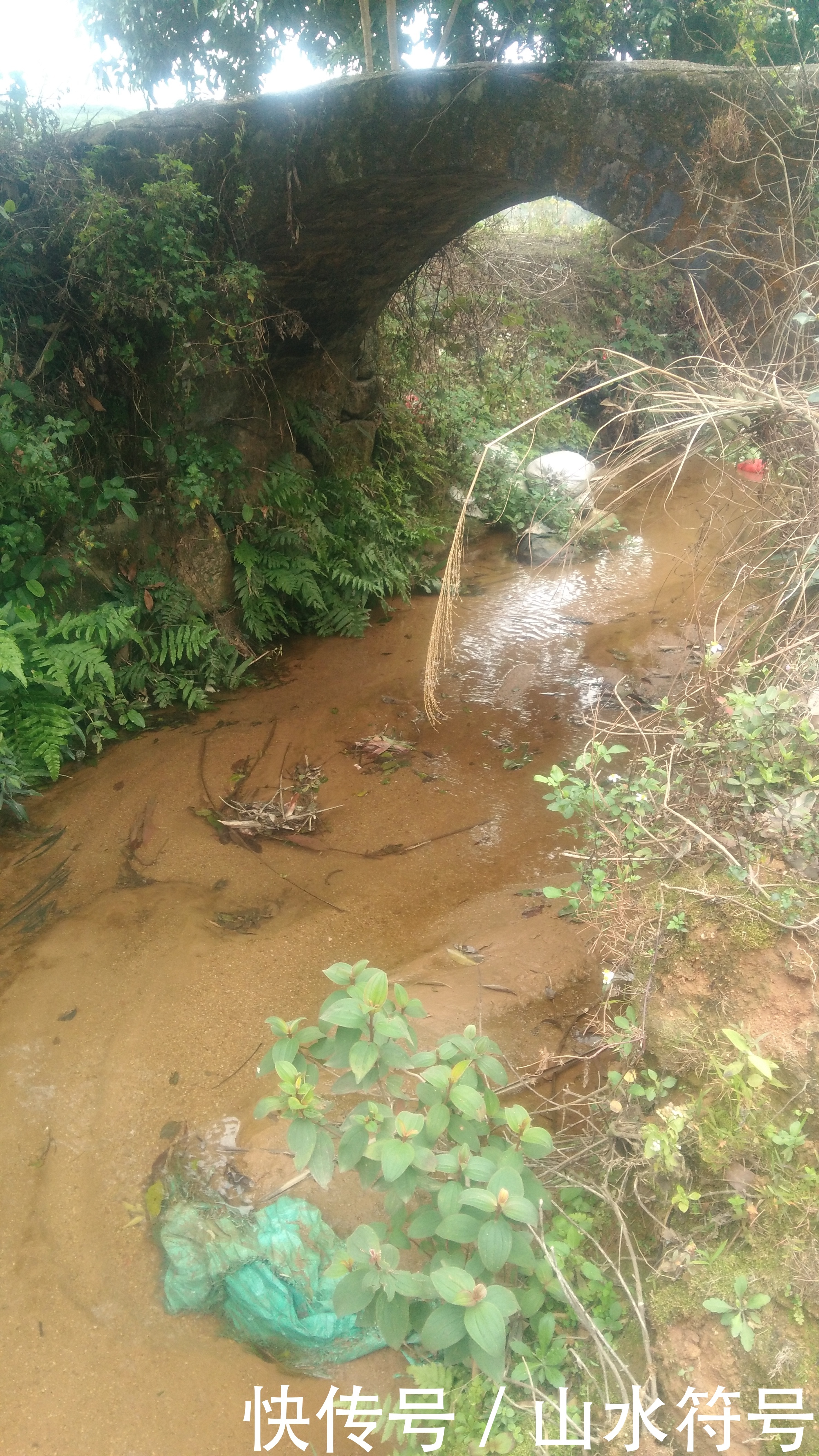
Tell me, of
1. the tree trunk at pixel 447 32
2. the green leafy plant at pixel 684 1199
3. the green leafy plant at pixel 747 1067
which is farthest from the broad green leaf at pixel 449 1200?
the tree trunk at pixel 447 32

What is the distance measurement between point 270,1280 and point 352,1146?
0.89 m

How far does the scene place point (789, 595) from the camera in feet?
9.35

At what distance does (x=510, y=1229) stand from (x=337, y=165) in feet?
18.9

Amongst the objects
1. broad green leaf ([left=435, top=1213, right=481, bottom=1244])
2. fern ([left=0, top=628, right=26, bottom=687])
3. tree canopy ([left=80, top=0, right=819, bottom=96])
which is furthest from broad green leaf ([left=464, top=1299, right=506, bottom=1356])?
tree canopy ([left=80, top=0, right=819, bottom=96])

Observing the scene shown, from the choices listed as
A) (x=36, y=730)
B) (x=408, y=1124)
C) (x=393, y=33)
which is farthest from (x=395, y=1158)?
(x=393, y=33)

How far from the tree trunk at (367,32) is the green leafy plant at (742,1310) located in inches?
370

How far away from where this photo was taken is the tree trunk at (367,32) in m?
7.56

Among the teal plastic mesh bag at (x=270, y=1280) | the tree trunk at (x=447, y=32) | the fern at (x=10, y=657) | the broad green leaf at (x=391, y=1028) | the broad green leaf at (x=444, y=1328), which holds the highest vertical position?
the tree trunk at (x=447, y=32)

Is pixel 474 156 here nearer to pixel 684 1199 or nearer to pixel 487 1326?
pixel 684 1199

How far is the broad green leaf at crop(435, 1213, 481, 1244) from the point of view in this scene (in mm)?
1756

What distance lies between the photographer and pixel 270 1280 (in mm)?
2420

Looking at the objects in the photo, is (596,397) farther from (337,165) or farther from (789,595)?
(789,595)

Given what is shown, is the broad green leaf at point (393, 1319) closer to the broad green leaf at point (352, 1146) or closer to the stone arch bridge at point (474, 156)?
the broad green leaf at point (352, 1146)

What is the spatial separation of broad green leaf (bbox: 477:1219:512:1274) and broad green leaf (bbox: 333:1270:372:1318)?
311 millimetres
